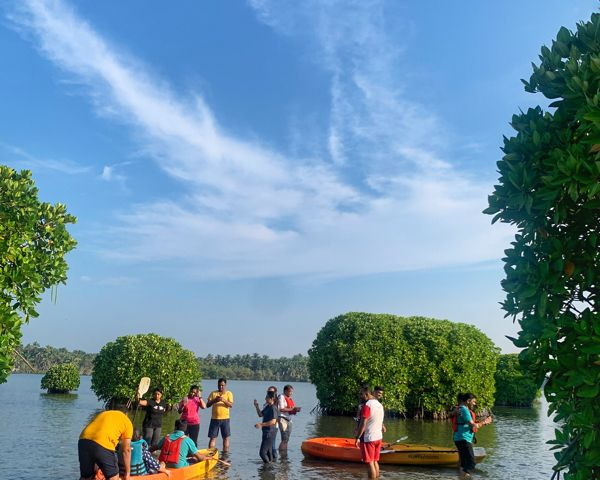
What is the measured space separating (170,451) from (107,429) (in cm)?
445

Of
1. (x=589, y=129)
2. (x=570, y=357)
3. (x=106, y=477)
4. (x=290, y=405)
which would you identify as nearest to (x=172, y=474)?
(x=106, y=477)

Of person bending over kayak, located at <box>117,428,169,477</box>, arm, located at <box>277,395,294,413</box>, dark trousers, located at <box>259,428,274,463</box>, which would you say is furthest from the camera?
arm, located at <box>277,395,294,413</box>

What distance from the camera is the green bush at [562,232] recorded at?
4.92 metres

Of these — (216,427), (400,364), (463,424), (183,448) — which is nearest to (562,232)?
(463,424)

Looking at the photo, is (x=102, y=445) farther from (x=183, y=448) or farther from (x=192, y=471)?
(x=192, y=471)

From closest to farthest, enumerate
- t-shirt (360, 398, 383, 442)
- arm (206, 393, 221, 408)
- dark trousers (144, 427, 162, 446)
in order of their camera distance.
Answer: t-shirt (360, 398, 383, 442) → dark trousers (144, 427, 162, 446) → arm (206, 393, 221, 408)

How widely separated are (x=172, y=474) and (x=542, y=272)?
34.5ft

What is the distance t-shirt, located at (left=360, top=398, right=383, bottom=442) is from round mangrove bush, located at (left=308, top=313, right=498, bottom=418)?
21.2 m

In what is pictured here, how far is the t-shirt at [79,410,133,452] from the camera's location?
30.6 ft

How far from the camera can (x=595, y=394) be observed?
15.4 feet

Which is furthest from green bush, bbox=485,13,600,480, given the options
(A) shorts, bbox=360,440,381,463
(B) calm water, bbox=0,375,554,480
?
(B) calm water, bbox=0,375,554,480

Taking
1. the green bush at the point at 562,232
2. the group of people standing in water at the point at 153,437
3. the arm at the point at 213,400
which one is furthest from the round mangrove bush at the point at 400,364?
the green bush at the point at 562,232

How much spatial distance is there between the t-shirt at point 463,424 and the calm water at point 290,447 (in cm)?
196

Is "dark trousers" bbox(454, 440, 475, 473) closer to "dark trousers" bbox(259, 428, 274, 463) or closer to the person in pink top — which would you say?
"dark trousers" bbox(259, 428, 274, 463)
